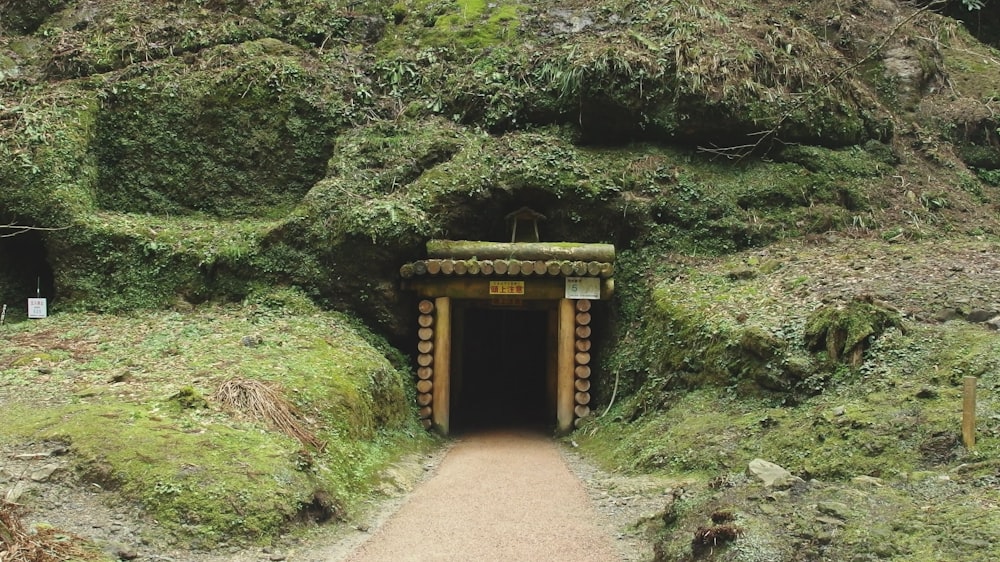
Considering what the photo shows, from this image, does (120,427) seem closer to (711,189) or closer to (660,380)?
(660,380)

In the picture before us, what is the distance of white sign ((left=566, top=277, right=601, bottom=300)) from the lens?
1196cm

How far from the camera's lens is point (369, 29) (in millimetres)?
16984

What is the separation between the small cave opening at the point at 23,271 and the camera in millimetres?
A: 12938

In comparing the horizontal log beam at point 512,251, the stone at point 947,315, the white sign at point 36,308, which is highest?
the horizontal log beam at point 512,251

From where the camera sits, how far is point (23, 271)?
13.3 meters

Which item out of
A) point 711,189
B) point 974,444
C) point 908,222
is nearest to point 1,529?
point 974,444

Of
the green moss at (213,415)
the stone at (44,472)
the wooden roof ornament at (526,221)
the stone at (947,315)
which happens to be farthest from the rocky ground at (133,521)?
the wooden roof ornament at (526,221)

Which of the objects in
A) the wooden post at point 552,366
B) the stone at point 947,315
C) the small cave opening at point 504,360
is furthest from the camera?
the small cave opening at point 504,360

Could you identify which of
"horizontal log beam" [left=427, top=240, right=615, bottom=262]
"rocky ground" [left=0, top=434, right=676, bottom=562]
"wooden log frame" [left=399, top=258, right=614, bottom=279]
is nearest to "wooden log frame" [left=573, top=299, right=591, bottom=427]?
"wooden log frame" [left=399, top=258, right=614, bottom=279]

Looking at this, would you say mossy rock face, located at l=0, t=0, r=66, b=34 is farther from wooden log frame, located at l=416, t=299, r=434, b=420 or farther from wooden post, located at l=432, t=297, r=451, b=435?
wooden post, located at l=432, t=297, r=451, b=435

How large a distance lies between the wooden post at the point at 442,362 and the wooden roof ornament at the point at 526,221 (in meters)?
1.90

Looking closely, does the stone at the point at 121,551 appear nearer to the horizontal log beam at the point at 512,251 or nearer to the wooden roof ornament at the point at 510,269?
the wooden roof ornament at the point at 510,269

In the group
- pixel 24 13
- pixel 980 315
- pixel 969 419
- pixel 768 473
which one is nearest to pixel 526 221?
pixel 980 315

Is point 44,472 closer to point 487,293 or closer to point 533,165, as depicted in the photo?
point 487,293
